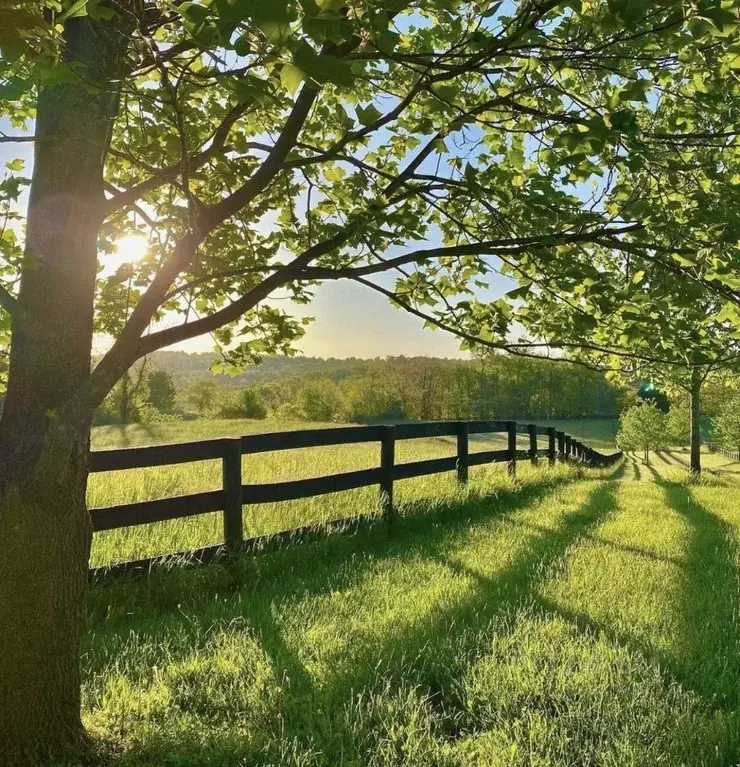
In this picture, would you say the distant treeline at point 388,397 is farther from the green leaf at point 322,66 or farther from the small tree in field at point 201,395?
the green leaf at point 322,66

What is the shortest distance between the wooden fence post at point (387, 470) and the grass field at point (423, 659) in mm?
1017

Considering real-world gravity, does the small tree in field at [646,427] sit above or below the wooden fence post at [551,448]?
below

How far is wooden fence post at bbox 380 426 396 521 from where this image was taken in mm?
6840

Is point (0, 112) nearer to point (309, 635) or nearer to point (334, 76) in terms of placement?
point (334, 76)

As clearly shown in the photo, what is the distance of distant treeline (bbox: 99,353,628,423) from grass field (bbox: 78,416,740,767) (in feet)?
196

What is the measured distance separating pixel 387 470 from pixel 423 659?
378cm

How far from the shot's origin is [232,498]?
5160mm

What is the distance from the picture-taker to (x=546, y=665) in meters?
3.12

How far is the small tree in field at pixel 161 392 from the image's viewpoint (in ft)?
273

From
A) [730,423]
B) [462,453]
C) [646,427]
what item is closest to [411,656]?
[462,453]

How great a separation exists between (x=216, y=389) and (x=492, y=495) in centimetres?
8970

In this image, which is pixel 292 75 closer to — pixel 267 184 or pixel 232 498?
pixel 267 184

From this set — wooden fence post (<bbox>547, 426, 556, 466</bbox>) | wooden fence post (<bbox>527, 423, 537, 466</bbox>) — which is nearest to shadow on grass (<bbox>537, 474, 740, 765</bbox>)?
wooden fence post (<bbox>527, 423, 537, 466</bbox>)

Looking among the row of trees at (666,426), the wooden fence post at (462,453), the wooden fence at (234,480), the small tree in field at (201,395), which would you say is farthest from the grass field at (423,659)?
the small tree in field at (201,395)
